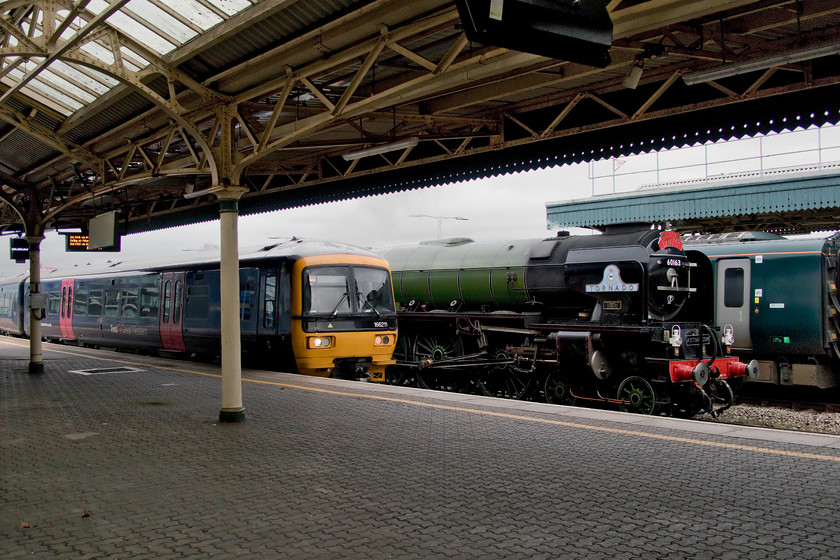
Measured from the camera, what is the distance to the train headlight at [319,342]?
11.8 meters

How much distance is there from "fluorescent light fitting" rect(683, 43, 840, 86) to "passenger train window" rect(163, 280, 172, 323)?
12115 mm

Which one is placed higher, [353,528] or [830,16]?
[830,16]

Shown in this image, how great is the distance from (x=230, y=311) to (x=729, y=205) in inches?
438

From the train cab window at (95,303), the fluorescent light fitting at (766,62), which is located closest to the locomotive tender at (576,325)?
the fluorescent light fitting at (766,62)

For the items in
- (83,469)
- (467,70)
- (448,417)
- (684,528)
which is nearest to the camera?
(684,528)

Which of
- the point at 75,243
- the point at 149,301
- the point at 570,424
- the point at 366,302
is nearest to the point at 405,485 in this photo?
the point at 570,424

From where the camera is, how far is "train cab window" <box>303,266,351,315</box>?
39.0ft

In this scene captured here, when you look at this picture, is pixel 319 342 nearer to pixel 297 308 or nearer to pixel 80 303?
pixel 297 308

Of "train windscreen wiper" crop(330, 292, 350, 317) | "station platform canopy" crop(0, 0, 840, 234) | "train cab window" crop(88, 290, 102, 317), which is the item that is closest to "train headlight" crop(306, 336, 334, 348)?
"train windscreen wiper" crop(330, 292, 350, 317)

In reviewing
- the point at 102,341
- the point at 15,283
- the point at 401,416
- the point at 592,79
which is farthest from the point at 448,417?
the point at 15,283

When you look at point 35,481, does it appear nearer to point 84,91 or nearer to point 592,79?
point 84,91

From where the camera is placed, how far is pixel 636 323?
A: 386 inches

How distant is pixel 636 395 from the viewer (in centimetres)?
989

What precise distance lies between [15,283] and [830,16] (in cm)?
2797
